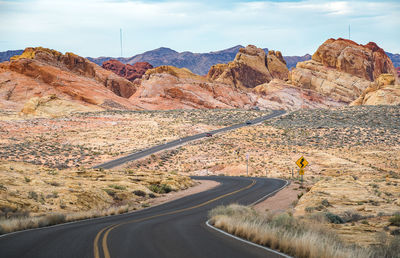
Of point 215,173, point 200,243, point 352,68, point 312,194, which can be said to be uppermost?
point 352,68

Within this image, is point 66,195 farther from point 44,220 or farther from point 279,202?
point 279,202

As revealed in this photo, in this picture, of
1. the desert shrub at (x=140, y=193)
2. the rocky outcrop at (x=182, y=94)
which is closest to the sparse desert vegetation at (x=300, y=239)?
the desert shrub at (x=140, y=193)

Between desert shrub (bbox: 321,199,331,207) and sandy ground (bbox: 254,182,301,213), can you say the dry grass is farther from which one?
desert shrub (bbox: 321,199,331,207)

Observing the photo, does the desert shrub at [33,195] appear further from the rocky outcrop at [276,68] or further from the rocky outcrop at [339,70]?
the rocky outcrop at [276,68]

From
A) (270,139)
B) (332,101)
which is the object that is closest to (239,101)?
(332,101)

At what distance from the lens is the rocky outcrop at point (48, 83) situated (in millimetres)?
104912

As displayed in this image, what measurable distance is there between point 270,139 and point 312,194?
45789mm

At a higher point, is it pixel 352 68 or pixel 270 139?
pixel 352 68

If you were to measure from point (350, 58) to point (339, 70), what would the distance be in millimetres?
6360

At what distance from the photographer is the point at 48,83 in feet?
362

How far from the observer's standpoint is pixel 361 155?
172 feet

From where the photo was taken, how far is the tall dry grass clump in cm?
791

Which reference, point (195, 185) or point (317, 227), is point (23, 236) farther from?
point (195, 185)

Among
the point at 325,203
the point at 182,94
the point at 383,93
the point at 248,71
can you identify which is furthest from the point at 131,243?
the point at 248,71
